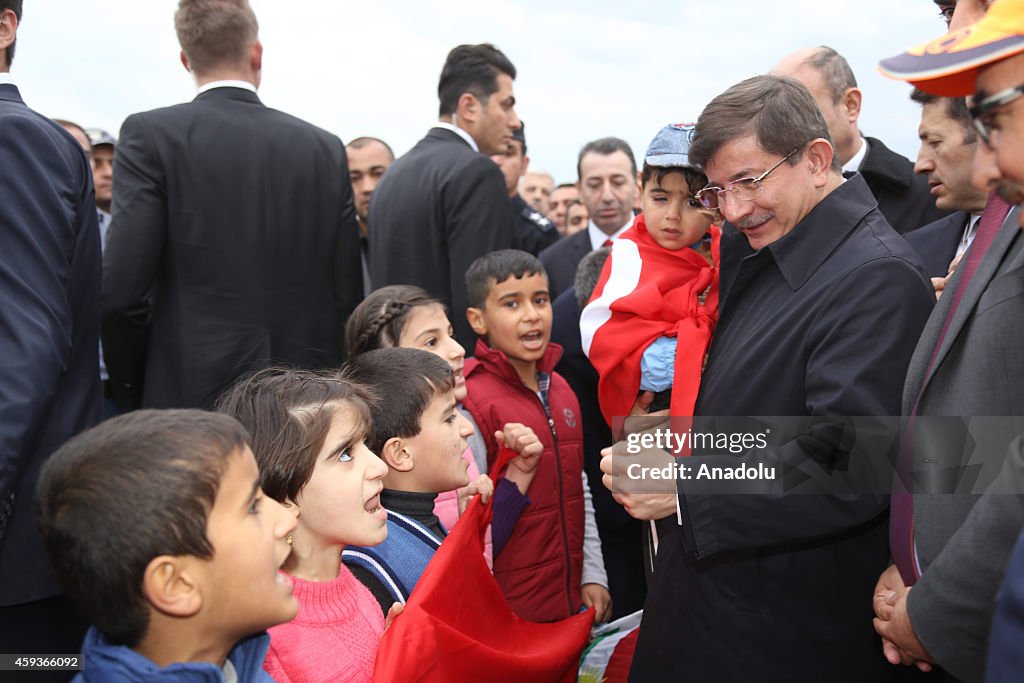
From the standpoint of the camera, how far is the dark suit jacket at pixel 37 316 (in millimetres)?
2160

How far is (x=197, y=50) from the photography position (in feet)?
13.0

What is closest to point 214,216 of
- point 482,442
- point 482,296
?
point 482,296

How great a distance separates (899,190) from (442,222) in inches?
79.7

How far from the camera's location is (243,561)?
1.60 m

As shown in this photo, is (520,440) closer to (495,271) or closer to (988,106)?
(495,271)

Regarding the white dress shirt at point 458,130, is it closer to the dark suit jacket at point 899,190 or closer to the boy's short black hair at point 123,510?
the dark suit jacket at point 899,190

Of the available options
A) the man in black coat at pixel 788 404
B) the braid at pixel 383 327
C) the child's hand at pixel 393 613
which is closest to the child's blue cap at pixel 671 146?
the man in black coat at pixel 788 404

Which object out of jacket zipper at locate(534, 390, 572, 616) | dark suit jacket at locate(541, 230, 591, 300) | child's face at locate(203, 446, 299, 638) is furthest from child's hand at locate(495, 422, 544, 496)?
dark suit jacket at locate(541, 230, 591, 300)

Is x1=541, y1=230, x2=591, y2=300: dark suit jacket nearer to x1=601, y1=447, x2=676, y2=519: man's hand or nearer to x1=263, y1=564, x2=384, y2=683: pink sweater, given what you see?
x1=601, y1=447, x2=676, y2=519: man's hand

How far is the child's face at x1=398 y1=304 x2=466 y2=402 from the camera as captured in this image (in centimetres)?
339

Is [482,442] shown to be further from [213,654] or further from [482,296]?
[213,654]

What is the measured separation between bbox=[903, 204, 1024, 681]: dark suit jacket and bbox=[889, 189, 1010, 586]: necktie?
0.08 feet

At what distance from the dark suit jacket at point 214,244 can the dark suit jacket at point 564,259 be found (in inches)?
72.7

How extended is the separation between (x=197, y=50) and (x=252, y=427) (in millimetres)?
Result: 2389
